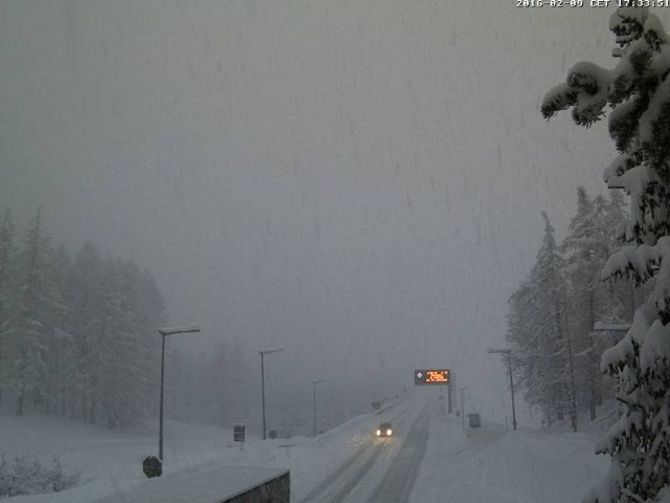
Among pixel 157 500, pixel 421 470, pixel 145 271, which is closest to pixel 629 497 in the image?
pixel 157 500

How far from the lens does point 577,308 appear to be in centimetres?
4425

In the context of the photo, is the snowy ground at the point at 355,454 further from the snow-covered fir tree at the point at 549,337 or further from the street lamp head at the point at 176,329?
the street lamp head at the point at 176,329

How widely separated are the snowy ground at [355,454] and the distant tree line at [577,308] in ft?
21.8

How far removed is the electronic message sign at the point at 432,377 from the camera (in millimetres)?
92938

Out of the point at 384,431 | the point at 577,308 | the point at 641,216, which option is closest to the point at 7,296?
the point at 384,431

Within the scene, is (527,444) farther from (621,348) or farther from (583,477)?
(621,348)

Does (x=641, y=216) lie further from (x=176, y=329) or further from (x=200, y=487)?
(x=176, y=329)

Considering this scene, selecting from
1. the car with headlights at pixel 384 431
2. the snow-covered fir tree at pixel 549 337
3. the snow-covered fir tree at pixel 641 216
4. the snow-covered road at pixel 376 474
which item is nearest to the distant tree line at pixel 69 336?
the car with headlights at pixel 384 431

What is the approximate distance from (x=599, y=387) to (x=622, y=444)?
133ft

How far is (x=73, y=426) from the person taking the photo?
54.6m

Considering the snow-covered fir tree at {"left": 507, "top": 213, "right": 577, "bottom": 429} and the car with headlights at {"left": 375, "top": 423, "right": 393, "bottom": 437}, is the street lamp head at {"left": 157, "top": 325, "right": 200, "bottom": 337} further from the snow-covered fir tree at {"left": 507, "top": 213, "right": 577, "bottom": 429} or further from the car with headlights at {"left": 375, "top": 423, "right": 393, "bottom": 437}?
the snow-covered fir tree at {"left": 507, "top": 213, "right": 577, "bottom": 429}

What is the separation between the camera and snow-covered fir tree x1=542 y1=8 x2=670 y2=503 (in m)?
6.14

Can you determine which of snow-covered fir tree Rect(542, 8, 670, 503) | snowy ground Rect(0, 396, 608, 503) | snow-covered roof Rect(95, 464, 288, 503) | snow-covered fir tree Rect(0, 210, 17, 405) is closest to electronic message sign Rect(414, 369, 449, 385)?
snowy ground Rect(0, 396, 608, 503)

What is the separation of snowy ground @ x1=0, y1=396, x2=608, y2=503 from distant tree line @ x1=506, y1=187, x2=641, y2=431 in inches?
261
